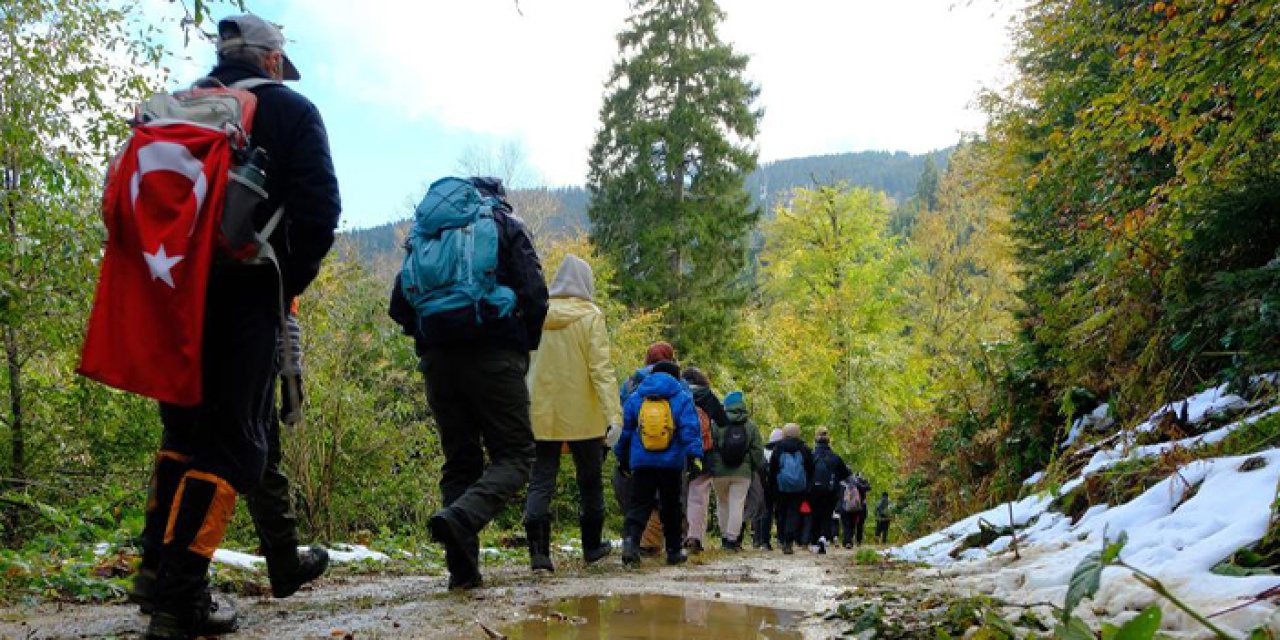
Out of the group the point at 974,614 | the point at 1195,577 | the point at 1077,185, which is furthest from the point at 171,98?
the point at 1077,185

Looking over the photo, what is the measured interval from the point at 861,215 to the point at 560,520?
21692 millimetres

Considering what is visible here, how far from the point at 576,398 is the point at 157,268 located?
366 cm

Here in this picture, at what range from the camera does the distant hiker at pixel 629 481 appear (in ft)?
25.4

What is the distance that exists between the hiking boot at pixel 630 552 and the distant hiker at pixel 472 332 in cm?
214

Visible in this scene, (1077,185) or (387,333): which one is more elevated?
(1077,185)

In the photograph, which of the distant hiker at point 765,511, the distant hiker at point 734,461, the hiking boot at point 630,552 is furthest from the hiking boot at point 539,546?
the distant hiker at point 765,511

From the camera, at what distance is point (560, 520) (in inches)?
691

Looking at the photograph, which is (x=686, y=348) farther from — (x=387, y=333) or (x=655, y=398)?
(x=655, y=398)

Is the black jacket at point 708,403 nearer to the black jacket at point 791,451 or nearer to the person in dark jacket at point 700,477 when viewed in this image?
the person in dark jacket at point 700,477

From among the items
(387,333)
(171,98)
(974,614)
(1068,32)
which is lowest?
(974,614)

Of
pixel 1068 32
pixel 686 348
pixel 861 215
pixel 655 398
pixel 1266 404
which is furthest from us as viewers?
pixel 861 215

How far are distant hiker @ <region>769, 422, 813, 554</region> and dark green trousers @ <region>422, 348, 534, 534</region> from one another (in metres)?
7.68

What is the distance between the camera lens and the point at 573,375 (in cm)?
638

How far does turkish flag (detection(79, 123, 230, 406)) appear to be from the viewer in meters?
2.91
